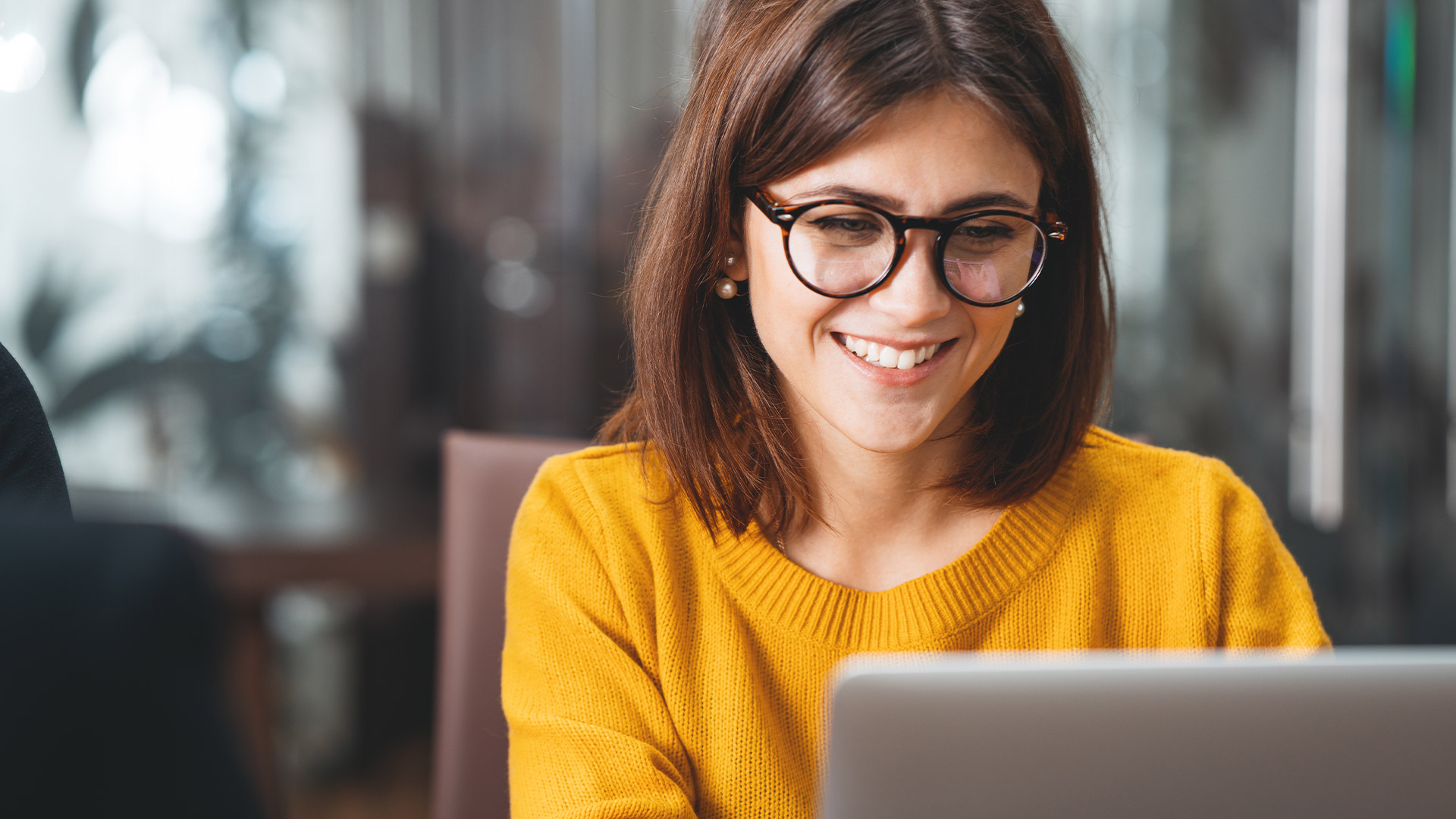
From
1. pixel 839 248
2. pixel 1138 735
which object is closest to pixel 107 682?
pixel 1138 735

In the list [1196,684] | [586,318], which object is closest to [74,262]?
[586,318]

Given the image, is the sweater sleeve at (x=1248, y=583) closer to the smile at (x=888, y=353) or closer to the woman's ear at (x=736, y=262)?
the smile at (x=888, y=353)

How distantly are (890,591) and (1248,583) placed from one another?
1.04 ft

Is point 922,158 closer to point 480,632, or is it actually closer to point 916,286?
point 916,286

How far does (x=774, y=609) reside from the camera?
914 mm

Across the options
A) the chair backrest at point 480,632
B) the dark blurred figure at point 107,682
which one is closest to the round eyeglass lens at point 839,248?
the chair backrest at point 480,632

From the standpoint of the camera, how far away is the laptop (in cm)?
47

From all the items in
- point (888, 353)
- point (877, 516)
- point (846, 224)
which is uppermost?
point (846, 224)

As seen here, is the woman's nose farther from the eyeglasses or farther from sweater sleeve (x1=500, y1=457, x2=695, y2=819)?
sweater sleeve (x1=500, y1=457, x2=695, y2=819)

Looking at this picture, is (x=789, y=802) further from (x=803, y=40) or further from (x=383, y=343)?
(x=383, y=343)

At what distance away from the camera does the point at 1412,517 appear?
235cm

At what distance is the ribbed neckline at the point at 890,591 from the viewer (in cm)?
90

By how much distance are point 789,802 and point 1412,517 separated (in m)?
2.10

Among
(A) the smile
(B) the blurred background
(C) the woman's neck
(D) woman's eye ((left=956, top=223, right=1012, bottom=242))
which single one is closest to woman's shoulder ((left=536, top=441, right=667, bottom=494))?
(C) the woman's neck
